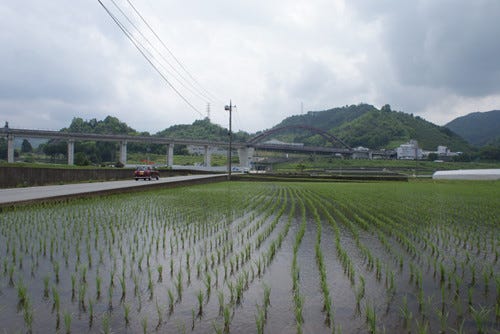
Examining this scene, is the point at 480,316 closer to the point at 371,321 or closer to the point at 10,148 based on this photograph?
the point at 371,321

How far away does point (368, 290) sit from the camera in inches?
219

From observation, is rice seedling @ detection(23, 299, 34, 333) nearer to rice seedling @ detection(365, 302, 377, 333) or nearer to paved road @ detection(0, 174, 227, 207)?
rice seedling @ detection(365, 302, 377, 333)

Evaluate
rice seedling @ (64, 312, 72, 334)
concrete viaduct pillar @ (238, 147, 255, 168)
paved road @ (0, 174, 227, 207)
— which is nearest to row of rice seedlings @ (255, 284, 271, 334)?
rice seedling @ (64, 312, 72, 334)

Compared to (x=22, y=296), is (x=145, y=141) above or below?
above

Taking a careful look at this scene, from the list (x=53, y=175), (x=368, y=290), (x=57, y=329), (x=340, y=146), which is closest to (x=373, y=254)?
(x=368, y=290)

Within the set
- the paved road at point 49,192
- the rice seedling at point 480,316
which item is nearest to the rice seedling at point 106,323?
the rice seedling at point 480,316

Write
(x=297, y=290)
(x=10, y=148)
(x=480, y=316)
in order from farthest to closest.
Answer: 1. (x=10, y=148)
2. (x=297, y=290)
3. (x=480, y=316)

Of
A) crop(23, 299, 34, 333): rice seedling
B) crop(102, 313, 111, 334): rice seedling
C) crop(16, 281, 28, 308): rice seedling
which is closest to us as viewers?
crop(102, 313, 111, 334): rice seedling

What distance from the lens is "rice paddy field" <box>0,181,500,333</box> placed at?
4.43 m

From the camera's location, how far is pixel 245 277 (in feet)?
20.1

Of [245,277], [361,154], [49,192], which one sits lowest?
[245,277]

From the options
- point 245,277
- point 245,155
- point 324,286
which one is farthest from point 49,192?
point 245,155

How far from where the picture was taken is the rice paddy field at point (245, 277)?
14.5 feet

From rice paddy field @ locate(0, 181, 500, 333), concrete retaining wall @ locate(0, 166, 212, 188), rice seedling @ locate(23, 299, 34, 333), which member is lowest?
rice paddy field @ locate(0, 181, 500, 333)
